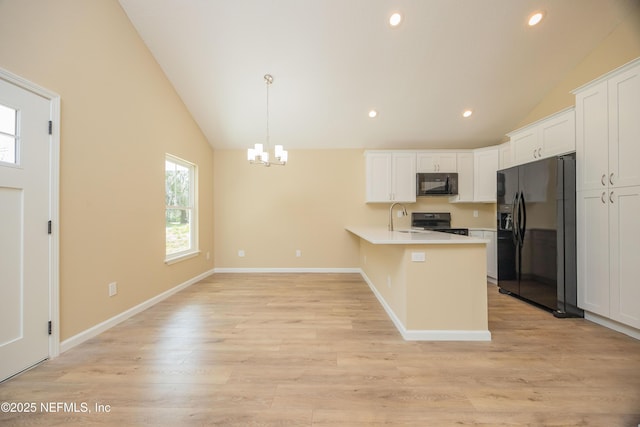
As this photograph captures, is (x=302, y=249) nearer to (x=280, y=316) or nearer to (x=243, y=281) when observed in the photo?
(x=243, y=281)

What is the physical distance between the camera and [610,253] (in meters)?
2.46

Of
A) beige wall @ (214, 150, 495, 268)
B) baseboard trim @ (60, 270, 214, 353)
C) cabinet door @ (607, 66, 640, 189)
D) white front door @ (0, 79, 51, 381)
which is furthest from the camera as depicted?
beige wall @ (214, 150, 495, 268)

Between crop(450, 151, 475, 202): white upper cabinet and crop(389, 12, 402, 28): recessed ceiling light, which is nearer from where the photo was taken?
crop(389, 12, 402, 28): recessed ceiling light

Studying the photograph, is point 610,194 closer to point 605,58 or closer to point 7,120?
point 605,58

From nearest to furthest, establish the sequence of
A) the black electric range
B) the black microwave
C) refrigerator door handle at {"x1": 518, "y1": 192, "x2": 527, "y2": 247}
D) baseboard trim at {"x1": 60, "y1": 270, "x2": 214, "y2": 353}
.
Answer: baseboard trim at {"x1": 60, "y1": 270, "x2": 214, "y2": 353}, refrigerator door handle at {"x1": 518, "y1": 192, "x2": 527, "y2": 247}, the black microwave, the black electric range

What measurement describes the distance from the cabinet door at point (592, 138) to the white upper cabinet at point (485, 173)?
164 cm

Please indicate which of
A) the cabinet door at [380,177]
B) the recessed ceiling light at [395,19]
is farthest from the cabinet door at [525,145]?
the recessed ceiling light at [395,19]

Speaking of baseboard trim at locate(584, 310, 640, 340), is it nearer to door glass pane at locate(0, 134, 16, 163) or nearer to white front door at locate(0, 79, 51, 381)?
white front door at locate(0, 79, 51, 381)

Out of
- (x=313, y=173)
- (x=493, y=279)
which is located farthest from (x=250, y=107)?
(x=493, y=279)

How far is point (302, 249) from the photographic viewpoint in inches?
198

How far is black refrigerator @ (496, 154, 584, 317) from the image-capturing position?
108 inches

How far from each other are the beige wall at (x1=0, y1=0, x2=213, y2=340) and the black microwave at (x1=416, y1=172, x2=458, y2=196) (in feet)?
13.3

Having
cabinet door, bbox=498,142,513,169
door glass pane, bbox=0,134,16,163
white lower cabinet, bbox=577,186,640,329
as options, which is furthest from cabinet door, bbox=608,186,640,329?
door glass pane, bbox=0,134,16,163

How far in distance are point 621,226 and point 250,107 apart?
4516 millimetres
